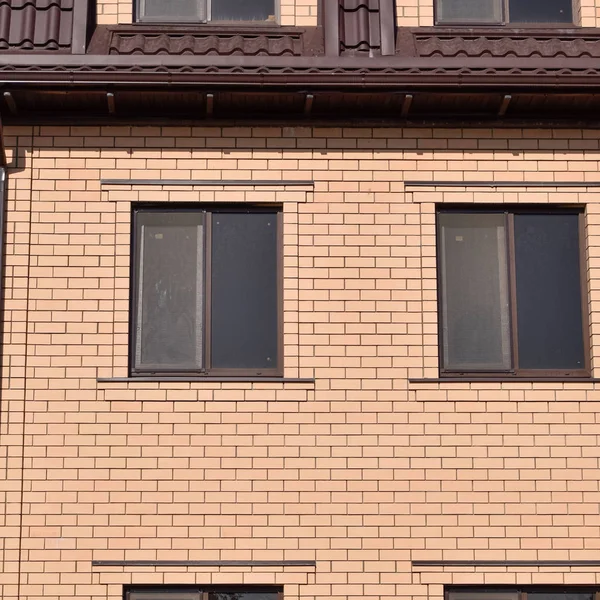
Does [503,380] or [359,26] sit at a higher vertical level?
[359,26]

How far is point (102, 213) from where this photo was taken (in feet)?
36.7

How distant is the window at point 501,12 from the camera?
11977 millimetres

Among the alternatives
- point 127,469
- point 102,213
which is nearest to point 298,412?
point 127,469

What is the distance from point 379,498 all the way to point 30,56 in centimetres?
547

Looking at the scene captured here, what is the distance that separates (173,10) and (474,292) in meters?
4.34

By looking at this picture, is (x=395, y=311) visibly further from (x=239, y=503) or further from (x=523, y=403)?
(x=239, y=503)

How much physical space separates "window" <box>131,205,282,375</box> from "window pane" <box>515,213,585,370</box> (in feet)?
7.99

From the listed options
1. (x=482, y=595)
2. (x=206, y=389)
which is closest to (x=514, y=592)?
(x=482, y=595)

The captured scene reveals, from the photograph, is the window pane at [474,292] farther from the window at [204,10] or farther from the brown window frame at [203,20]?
the window at [204,10]

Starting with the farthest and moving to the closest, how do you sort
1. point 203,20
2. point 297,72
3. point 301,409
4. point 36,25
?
1. point 203,20
2. point 36,25
3. point 297,72
4. point 301,409

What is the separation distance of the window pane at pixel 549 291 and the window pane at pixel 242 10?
3.40 meters

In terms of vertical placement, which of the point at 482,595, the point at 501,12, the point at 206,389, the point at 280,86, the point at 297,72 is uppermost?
the point at 501,12

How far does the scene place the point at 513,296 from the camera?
1121cm

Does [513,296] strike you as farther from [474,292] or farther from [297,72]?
[297,72]
